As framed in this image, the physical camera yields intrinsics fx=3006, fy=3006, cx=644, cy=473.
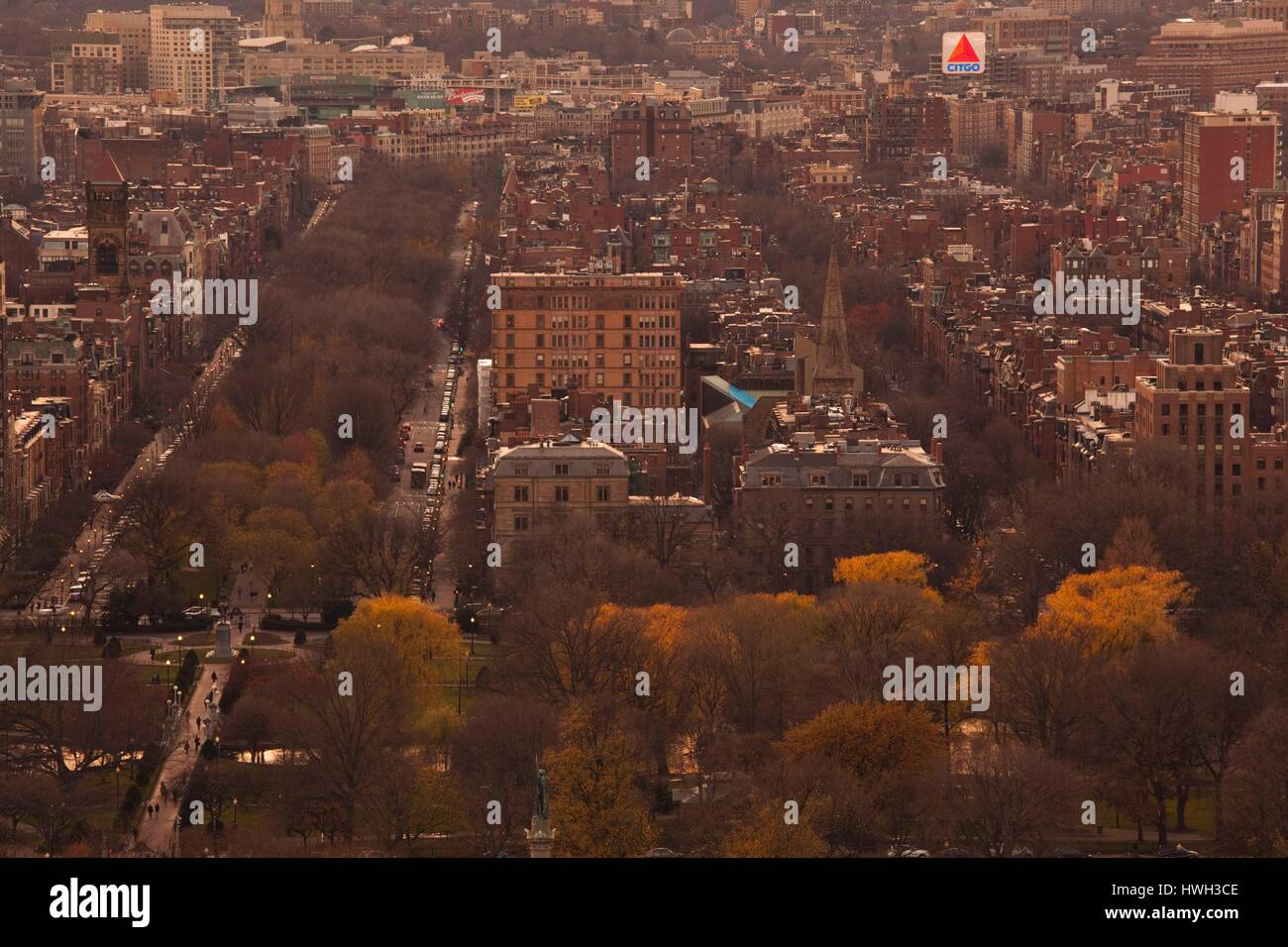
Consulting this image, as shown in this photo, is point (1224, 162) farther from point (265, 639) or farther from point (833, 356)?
point (265, 639)

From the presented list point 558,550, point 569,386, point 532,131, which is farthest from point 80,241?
point 532,131

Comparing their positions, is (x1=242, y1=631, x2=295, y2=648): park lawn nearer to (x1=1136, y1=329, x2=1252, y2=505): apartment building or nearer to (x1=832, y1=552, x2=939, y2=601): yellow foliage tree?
(x1=832, y1=552, x2=939, y2=601): yellow foliage tree

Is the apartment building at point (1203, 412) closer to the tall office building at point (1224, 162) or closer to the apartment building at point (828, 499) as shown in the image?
the apartment building at point (828, 499)

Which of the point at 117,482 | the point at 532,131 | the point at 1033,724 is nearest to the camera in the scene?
the point at 1033,724

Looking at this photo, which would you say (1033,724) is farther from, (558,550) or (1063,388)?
(1063,388)

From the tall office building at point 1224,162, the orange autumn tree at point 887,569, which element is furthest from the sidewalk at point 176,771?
the tall office building at point 1224,162

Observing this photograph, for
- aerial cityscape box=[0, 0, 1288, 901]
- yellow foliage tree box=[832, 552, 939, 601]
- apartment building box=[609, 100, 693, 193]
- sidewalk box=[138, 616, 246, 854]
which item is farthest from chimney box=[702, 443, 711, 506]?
apartment building box=[609, 100, 693, 193]
